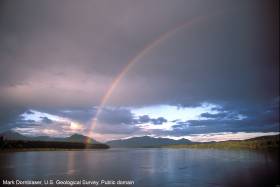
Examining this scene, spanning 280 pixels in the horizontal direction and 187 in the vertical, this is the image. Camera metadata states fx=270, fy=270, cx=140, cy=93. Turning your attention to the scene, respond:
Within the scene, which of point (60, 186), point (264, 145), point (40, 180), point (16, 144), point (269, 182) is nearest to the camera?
point (60, 186)

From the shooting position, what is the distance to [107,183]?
2517 cm

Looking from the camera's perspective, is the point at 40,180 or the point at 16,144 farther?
the point at 16,144

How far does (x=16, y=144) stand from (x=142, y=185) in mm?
108802

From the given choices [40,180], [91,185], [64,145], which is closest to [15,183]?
[40,180]

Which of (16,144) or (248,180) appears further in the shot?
(16,144)

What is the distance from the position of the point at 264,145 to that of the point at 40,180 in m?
129

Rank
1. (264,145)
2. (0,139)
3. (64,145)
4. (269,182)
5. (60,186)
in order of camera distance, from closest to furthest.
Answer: (60,186) < (269,182) < (0,139) < (264,145) < (64,145)

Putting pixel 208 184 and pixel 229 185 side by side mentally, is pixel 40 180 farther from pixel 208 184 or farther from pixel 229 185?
pixel 229 185

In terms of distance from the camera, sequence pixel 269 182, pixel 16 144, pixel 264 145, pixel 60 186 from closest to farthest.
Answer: pixel 60 186 < pixel 269 182 < pixel 16 144 < pixel 264 145

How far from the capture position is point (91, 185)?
24.4 metres

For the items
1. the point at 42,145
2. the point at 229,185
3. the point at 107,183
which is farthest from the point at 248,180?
the point at 42,145

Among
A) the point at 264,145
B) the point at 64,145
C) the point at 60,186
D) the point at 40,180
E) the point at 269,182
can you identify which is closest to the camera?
the point at 60,186

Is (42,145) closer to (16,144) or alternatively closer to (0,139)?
(16,144)

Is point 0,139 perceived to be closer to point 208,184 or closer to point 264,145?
point 208,184
